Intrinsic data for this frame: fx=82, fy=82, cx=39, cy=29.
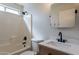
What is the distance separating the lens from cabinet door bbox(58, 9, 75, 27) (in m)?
1.15

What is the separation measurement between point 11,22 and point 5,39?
9.6 inches

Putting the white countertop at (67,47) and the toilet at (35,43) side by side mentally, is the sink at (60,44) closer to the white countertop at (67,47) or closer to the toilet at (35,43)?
the white countertop at (67,47)

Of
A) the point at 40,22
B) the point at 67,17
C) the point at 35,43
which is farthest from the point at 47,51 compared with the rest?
the point at 67,17

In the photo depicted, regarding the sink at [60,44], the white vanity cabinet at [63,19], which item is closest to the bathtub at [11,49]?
the sink at [60,44]

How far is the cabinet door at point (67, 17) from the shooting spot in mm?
1154

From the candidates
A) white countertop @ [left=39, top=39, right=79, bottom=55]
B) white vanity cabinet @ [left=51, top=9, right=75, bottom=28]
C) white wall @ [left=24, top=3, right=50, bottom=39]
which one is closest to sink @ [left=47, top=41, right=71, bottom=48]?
white countertop @ [left=39, top=39, right=79, bottom=55]

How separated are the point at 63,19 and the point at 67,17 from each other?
63 millimetres

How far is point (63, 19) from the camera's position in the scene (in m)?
1.17

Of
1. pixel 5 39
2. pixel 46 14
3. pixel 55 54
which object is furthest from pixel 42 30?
pixel 5 39

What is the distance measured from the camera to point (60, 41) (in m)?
1.18

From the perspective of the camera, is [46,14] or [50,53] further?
[46,14]

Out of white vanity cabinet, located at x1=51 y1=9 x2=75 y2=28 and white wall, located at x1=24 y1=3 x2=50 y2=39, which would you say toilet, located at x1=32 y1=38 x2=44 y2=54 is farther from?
white vanity cabinet, located at x1=51 y1=9 x2=75 y2=28

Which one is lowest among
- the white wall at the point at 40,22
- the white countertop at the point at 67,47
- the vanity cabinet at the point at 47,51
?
the vanity cabinet at the point at 47,51
